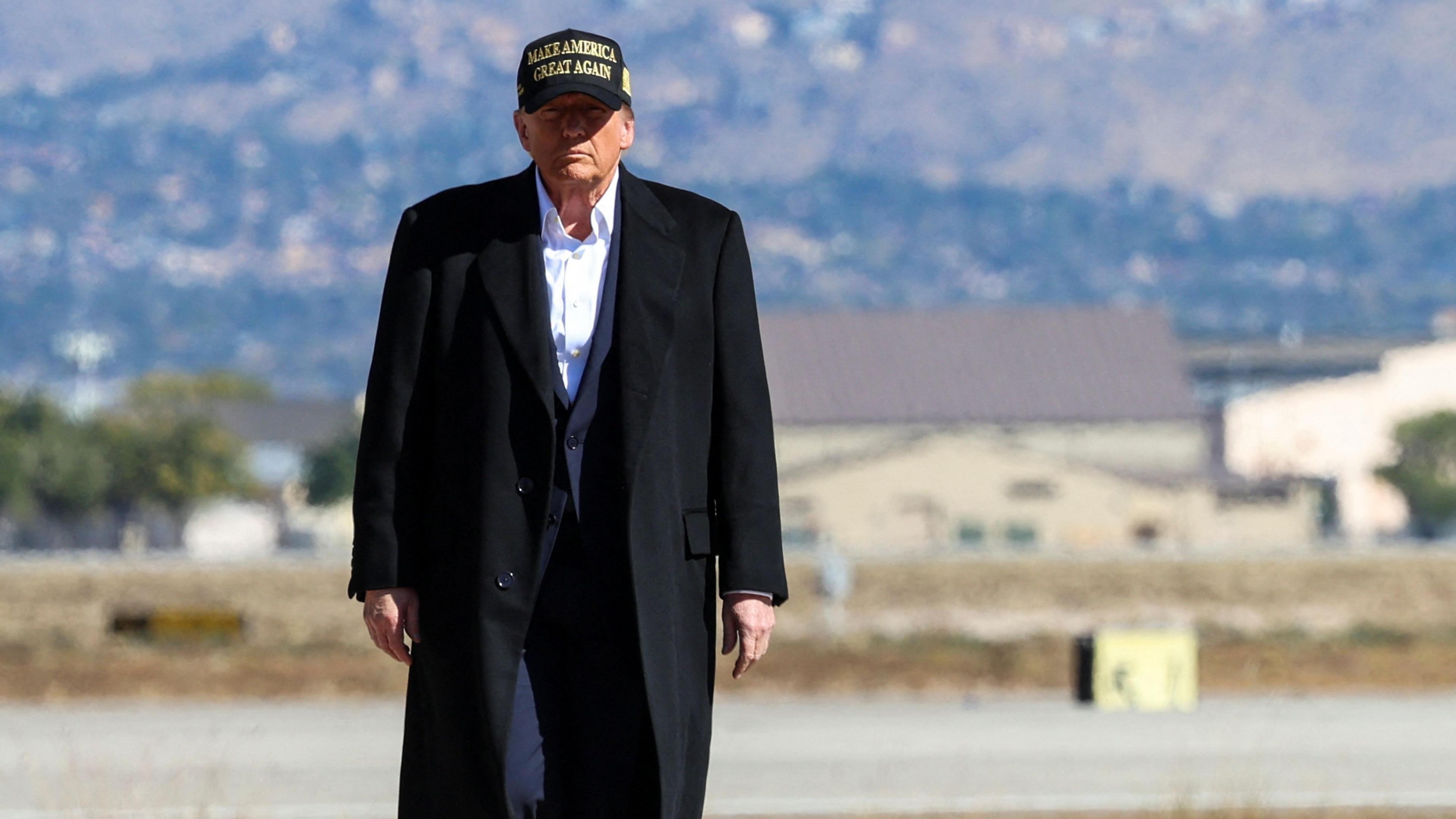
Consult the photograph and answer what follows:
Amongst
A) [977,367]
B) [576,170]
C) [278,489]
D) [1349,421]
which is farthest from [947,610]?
[278,489]

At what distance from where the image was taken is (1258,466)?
126m

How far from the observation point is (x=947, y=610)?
207 ft

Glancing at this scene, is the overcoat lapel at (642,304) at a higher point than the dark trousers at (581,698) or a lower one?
higher

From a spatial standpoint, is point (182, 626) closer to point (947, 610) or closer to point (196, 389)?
point (947, 610)

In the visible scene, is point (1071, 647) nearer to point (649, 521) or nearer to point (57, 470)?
point (649, 521)

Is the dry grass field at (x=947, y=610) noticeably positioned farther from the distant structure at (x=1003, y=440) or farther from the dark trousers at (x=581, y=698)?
the dark trousers at (x=581, y=698)

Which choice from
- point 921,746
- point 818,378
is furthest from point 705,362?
point 818,378

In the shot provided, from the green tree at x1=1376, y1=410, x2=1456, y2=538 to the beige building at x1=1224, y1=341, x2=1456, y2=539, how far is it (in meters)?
7.55

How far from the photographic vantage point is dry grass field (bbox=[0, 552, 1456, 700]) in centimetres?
3719

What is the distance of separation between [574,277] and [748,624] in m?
0.86

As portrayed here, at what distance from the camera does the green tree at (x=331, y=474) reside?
123m

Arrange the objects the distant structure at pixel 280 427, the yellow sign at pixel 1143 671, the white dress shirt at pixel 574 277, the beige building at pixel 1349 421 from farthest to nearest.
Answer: the distant structure at pixel 280 427, the beige building at pixel 1349 421, the yellow sign at pixel 1143 671, the white dress shirt at pixel 574 277

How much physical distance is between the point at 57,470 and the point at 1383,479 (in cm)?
5926

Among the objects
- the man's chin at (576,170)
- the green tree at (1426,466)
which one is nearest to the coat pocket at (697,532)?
the man's chin at (576,170)
